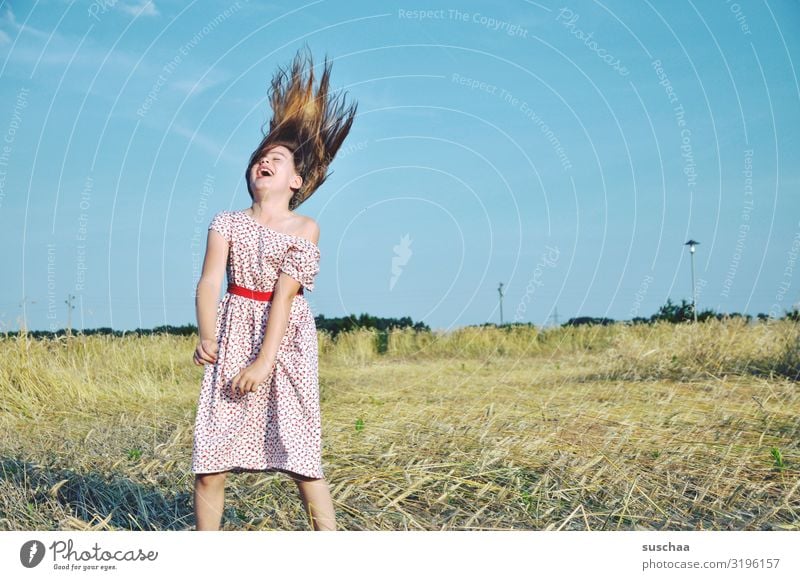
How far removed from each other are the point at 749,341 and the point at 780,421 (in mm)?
2528

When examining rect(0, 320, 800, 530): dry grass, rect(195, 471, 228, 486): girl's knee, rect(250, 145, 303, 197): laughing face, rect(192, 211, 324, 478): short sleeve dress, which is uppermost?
rect(250, 145, 303, 197): laughing face

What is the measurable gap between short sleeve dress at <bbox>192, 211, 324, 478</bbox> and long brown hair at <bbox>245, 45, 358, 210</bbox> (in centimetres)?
21

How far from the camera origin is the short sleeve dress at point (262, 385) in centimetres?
190

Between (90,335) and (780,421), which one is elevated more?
(90,335)

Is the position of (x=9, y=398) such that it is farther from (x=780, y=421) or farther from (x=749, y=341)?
(x=749, y=341)

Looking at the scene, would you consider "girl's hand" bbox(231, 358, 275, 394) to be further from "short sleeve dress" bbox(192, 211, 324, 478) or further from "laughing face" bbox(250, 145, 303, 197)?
"laughing face" bbox(250, 145, 303, 197)

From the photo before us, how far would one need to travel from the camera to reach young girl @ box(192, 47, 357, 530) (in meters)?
1.89

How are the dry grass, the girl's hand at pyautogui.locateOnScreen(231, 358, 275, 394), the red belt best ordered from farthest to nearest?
the dry grass
the red belt
the girl's hand at pyautogui.locateOnScreen(231, 358, 275, 394)

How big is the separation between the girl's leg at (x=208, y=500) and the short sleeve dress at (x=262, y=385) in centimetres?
5

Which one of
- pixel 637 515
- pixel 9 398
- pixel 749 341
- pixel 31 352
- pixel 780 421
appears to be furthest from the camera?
pixel 749 341

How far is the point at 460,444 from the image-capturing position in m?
3.08

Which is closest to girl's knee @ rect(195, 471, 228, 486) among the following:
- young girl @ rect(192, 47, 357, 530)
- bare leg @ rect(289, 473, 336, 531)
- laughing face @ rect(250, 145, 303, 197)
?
young girl @ rect(192, 47, 357, 530)
